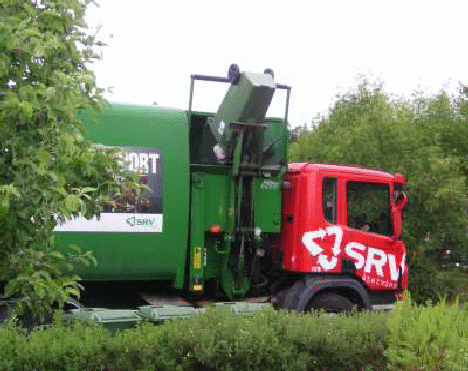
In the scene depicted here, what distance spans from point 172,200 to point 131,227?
585 millimetres

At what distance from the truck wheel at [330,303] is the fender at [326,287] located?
0.40 feet

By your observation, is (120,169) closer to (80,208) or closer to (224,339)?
(80,208)

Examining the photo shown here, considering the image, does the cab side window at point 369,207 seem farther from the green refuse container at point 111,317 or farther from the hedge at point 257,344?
the hedge at point 257,344

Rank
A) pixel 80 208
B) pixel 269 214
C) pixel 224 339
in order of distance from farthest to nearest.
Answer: pixel 269 214
pixel 224 339
pixel 80 208

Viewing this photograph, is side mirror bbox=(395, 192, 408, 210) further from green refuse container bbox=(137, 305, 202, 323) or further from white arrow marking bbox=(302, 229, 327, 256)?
green refuse container bbox=(137, 305, 202, 323)

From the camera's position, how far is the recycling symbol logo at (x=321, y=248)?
8852mm

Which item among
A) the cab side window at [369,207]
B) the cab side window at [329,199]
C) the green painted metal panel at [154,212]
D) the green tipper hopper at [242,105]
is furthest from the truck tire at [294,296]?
the green tipper hopper at [242,105]

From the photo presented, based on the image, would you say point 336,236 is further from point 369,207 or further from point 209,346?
point 209,346

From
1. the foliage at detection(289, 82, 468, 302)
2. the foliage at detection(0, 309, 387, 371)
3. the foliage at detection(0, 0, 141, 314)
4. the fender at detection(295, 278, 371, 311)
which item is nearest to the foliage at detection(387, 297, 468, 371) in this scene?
the foliage at detection(0, 309, 387, 371)

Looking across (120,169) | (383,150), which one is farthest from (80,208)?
(383,150)

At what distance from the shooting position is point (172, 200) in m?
8.28

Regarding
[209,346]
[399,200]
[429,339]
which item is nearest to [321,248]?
[399,200]

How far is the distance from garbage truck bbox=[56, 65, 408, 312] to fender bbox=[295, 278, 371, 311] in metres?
0.01

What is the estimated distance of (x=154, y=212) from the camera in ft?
26.9
